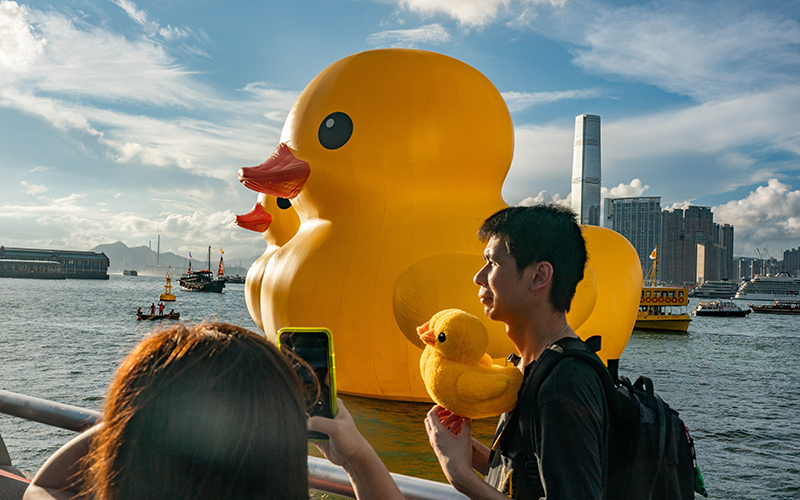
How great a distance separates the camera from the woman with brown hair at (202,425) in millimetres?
662

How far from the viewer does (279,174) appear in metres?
5.52

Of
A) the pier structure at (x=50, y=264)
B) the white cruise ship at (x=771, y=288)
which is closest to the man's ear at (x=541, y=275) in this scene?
the white cruise ship at (x=771, y=288)

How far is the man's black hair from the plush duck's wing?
0.21 m

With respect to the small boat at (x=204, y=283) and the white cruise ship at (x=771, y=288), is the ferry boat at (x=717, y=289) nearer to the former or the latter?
the white cruise ship at (x=771, y=288)

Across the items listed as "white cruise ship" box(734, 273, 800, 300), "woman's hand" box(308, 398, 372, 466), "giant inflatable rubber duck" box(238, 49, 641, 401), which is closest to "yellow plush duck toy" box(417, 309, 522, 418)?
"woman's hand" box(308, 398, 372, 466)

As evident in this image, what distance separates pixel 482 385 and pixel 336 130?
463 cm

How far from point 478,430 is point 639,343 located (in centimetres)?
2033

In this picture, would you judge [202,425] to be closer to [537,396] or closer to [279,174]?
[537,396]

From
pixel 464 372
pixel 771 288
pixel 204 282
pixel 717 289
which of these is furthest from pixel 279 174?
pixel 717 289

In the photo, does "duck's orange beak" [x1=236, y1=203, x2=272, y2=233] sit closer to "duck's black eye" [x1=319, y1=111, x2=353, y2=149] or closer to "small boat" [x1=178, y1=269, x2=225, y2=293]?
"duck's black eye" [x1=319, y1=111, x2=353, y2=149]

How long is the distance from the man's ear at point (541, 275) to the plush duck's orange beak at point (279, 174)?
448cm

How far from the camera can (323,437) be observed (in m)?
0.93

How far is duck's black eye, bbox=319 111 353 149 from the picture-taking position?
5.54 metres

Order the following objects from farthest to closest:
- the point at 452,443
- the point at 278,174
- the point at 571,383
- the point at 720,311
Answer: the point at 720,311 → the point at 278,174 → the point at 452,443 → the point at 571,383
